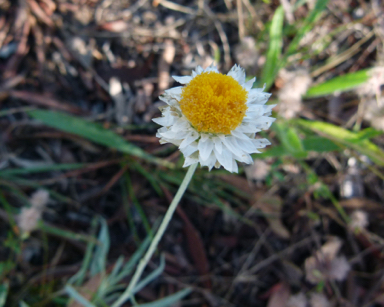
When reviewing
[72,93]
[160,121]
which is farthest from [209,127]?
[72,93]

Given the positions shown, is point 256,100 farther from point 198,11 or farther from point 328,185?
point 198,11

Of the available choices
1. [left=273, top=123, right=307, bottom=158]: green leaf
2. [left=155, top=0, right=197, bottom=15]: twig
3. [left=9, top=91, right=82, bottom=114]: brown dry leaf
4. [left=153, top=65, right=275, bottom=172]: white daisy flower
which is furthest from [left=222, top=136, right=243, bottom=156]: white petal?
[left=155, top=0, right=197, bottom=15]: twig

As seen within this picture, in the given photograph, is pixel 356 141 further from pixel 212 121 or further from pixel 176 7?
pixel 176 7

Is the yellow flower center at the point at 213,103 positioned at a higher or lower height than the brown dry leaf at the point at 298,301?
higher

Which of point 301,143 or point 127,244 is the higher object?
point 301,143

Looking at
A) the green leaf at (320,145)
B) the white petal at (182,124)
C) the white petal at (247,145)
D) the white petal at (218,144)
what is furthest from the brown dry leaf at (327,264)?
the white petal at (182,124)

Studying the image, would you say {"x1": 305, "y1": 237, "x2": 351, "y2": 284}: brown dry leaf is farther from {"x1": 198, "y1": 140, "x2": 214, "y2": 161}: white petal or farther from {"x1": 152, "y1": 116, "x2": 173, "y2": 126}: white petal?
{"x1": 152, "y1": 116, "x2": 173, "y2": 126}: white petal

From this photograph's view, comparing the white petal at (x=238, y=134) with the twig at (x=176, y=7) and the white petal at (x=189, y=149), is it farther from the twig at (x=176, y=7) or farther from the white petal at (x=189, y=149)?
the twig at (x=176, y=7)

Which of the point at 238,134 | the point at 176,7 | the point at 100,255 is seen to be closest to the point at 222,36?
the point at 176,7
